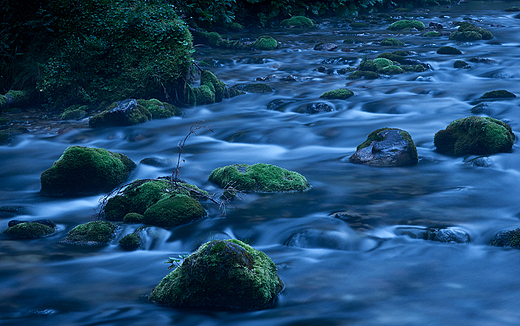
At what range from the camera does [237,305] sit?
12.7 feet

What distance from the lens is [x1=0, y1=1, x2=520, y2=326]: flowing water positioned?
392 cm

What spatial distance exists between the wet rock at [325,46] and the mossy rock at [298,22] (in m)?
6.36

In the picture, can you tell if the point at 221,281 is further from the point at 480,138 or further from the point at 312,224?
the point at 480,138

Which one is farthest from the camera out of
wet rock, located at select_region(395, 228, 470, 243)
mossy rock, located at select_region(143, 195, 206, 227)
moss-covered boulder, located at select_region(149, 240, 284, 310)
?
mossy rock, located at select_region(143, 195, 206, 227)

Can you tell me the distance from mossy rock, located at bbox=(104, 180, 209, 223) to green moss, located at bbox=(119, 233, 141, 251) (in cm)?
71

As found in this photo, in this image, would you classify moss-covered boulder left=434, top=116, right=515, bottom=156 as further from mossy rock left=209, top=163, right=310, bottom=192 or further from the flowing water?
mossy rock left=209, top=163, right=310, bottom=192

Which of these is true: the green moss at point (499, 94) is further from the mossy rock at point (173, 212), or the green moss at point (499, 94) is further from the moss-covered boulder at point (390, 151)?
the mossy rock at point (173, 212)

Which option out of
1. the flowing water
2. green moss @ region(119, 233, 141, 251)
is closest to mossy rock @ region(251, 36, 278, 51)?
the flowing water

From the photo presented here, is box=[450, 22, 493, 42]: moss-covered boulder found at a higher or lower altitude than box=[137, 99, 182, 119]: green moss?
higher

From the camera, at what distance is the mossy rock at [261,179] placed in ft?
22.1

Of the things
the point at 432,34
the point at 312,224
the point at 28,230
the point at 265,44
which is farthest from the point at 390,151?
the point at 432,34

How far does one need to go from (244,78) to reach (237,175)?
28.8ft

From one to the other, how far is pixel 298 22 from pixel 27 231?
22.5 m

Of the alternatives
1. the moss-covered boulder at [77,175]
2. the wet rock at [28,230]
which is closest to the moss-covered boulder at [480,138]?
the moss-covered boulder at [77,175]
